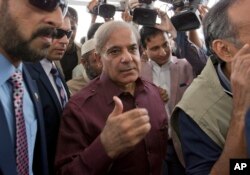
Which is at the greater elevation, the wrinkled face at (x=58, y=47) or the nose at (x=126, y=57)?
the wrinkled face at (x=58, y=47)

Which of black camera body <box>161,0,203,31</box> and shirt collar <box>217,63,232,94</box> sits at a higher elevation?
black camera body <box>161,0,203,31</box>

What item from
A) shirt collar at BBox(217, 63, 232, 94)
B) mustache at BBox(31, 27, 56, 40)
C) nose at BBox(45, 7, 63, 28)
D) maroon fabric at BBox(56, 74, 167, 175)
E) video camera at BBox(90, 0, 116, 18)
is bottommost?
maroon fabric at BBox(56, 74, 167, 175)

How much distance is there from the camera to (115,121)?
1.01 metres

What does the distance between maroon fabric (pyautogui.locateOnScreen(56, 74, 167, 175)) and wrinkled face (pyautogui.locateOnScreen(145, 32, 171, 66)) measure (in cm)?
53

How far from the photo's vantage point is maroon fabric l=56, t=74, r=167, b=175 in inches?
41.4

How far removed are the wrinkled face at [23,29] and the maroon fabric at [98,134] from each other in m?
0.31

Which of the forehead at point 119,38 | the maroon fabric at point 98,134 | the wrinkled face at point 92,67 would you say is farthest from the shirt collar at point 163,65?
the forehead at point 119,38

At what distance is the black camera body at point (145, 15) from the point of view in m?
2.02

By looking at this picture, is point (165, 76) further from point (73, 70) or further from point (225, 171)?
point (225, 171)

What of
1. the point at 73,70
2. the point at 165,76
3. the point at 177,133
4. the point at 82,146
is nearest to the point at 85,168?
the point at 82,146

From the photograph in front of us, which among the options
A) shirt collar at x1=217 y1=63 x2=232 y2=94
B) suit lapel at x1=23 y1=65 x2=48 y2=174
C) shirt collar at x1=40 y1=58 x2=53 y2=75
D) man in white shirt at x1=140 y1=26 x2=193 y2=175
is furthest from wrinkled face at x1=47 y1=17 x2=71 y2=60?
shirt collar at x1=217 y1=63 x2=232 y2=94

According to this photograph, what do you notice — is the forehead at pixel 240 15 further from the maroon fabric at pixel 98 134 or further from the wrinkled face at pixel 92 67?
the wrinkled face at pixel 92 67

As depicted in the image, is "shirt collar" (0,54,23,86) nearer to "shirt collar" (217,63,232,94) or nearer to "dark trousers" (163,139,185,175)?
"shirt collar" (217,63,232,94)

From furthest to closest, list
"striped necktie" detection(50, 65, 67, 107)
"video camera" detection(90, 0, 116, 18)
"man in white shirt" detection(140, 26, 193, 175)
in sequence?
"video camera" detection(90, 0, 116, 18)
"man in white shirt" detection(140, 26, 193, 175)
"striped necktie" detection(50, 65, 67, 107)
